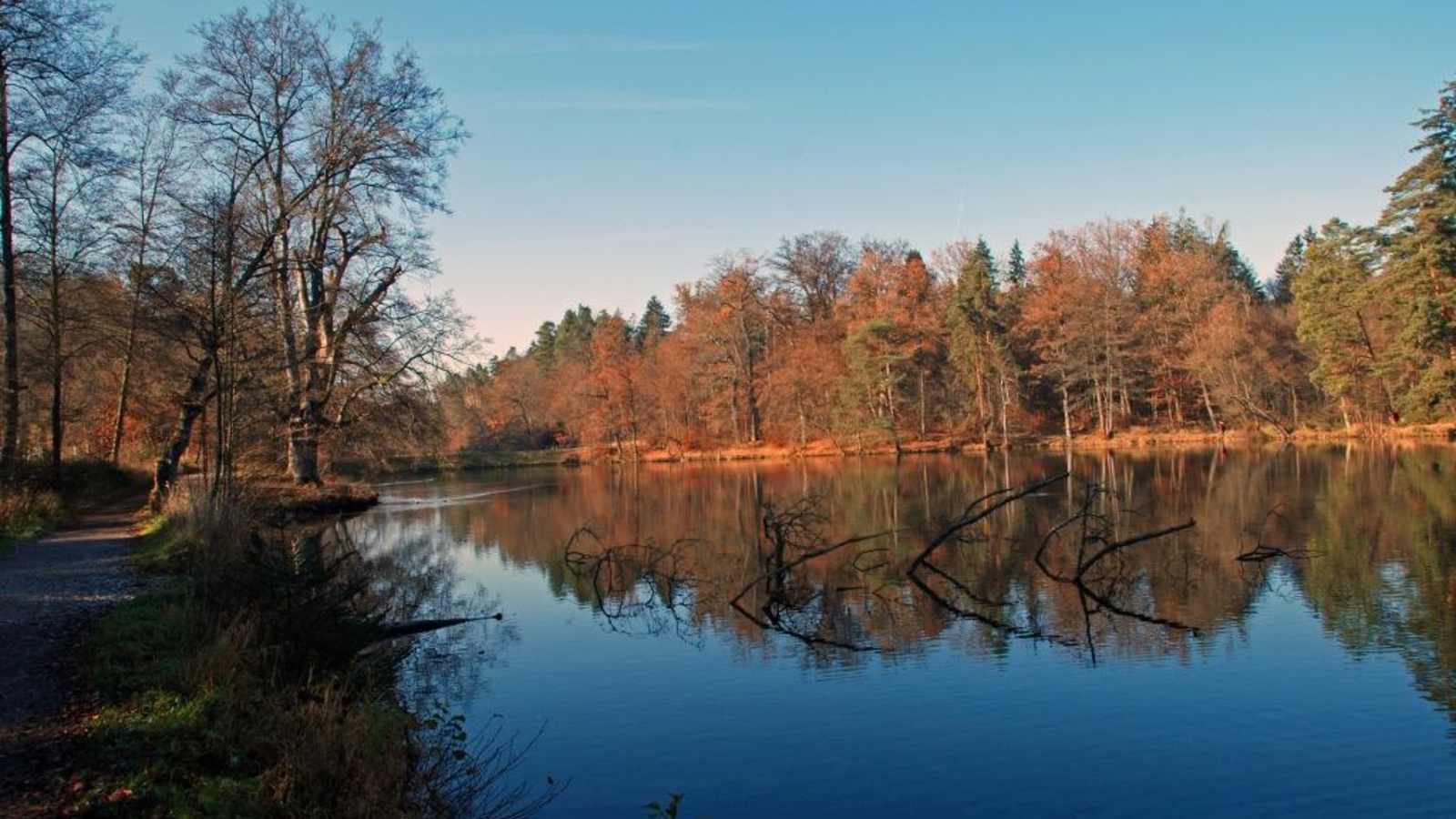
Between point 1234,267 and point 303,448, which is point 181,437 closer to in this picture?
point 303,448

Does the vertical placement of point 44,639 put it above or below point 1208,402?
below

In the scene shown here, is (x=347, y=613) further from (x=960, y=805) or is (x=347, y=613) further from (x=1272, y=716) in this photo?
(x=1272, y=716)

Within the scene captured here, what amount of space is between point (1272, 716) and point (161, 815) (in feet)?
27.9

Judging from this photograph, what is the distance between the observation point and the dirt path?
214 inches

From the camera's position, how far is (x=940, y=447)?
55.9m

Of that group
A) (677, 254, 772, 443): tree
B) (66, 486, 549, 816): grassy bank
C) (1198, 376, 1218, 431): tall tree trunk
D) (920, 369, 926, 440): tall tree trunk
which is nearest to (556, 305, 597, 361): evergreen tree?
(677, 254, 772, 443): tree

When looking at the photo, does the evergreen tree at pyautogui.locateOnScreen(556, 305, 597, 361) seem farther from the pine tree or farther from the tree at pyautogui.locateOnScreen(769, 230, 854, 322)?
the pine tree

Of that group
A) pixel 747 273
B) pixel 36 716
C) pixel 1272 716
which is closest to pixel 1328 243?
pixel 747 273

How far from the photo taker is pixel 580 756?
820 centimetres

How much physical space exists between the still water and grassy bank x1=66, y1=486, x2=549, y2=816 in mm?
919

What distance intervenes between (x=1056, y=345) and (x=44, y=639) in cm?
5234

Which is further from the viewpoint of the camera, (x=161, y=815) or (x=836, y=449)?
(x=836, y=449)

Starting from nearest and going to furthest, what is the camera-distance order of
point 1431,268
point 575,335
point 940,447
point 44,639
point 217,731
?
point 217,731
point 44,639
point 1431,268
point 940,447
point 575,335

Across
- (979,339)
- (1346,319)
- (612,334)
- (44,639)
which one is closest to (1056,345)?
(979,339)
